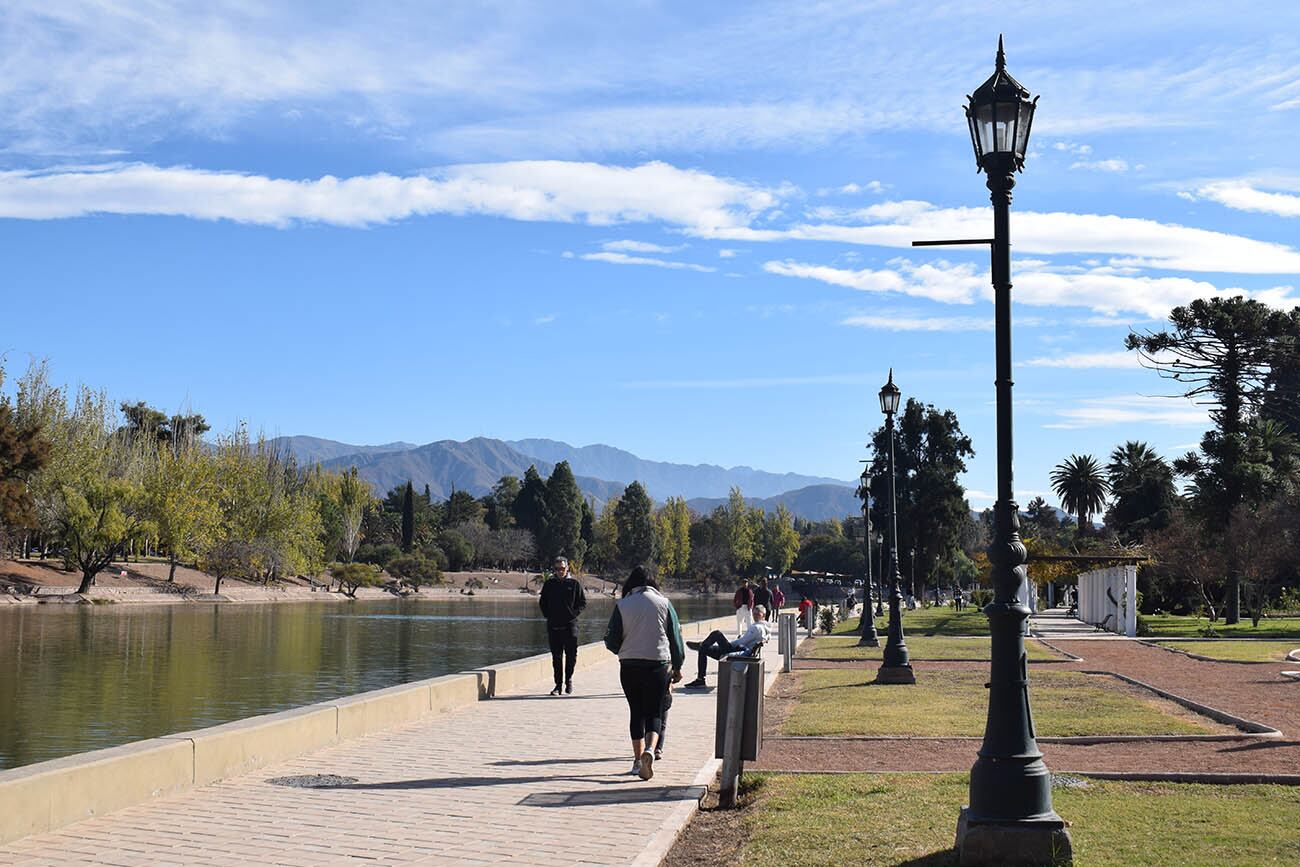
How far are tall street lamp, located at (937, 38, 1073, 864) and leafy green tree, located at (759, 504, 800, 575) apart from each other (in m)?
149

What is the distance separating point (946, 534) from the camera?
2992 inches

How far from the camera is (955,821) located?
8523mm

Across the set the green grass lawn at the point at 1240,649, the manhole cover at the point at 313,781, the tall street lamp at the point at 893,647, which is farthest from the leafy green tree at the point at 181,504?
the manhole cover at the point at 313,781

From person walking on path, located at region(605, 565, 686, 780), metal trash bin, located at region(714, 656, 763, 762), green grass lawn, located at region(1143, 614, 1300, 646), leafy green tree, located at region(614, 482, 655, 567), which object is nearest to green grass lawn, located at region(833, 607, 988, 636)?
green grass lawn, located at region(1143, 614, 1300, 646)

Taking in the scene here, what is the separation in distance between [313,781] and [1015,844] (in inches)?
207

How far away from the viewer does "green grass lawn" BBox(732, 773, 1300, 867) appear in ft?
24.4

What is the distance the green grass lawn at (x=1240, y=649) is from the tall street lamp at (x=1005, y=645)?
21.0 metres

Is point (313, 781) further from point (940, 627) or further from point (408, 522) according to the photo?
point (408, 522)

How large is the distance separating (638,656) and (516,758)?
161 cm

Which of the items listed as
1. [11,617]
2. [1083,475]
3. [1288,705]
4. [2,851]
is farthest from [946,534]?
[2,851]

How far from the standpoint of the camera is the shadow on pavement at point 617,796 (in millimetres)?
9273

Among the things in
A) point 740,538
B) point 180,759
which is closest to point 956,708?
point 180,759

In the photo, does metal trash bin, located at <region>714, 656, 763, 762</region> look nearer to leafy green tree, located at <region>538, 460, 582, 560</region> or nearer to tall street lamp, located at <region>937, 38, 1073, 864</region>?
tall street lamp, located at <region>937, 38, 1073, 864</region>

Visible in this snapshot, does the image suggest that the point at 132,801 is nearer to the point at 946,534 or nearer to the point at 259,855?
the point at 259,855
